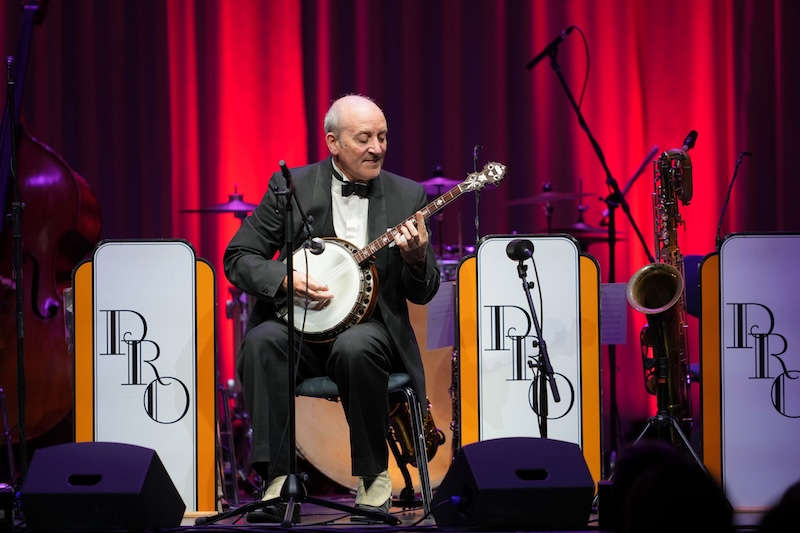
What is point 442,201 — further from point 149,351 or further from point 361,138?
point 149,351

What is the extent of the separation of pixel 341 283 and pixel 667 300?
1482 millimetres

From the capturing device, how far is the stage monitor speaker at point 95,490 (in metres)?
3.03

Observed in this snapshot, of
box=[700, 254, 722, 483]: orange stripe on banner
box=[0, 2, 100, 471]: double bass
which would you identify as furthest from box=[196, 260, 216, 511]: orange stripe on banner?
box=[700, 254, 722, 483]: orange stripe on banner

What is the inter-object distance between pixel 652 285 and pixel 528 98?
2720 millimetres

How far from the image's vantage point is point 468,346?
13.3 ft

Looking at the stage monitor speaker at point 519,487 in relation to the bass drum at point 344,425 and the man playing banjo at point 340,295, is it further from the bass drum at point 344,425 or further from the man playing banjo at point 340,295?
the bass drum at point 344,425

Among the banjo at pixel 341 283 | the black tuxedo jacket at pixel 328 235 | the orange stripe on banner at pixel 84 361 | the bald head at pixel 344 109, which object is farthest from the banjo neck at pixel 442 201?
the orange stripe on banner at pixel 84 361

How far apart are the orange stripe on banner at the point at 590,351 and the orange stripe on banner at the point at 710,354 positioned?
399 millimetres

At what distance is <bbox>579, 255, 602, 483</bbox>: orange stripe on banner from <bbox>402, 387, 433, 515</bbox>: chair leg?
69 cm

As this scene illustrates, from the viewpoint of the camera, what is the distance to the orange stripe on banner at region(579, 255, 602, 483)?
407cm

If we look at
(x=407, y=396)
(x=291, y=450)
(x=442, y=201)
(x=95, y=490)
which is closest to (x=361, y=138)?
(x=442, y=201)

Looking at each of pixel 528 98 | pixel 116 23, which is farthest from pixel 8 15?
pixel 528 98

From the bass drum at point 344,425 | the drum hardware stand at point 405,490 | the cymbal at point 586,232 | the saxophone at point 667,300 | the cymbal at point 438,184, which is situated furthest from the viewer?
the cymbal at point 586,232

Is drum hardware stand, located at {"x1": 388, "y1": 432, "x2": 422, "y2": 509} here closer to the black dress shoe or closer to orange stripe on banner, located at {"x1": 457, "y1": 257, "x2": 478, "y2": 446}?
orange stripe on banner, located at {"x1": 457, "y1": 257, "x2": 478, "y2": 446}
